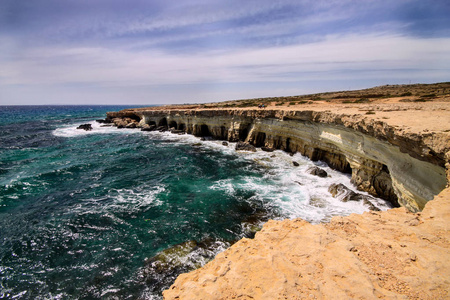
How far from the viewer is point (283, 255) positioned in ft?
16.2

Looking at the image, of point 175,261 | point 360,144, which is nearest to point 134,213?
point 175,261

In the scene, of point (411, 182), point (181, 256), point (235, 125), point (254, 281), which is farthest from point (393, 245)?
point (235, 125)

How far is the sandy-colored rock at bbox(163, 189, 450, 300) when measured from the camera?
3863 millimetres

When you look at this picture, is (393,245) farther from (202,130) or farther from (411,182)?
(202,130)

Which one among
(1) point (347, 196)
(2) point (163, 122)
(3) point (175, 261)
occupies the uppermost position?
(2) point (163, 122)

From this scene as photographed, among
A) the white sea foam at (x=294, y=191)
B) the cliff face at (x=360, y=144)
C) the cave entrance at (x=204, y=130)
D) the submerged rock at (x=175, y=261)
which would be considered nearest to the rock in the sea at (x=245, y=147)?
the cliff face at (x=360, y=144)

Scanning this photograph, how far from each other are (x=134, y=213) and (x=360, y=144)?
1600 centimetres

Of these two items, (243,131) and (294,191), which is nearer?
(294,191)

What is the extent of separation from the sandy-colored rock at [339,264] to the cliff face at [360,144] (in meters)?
3.34

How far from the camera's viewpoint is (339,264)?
4.45m

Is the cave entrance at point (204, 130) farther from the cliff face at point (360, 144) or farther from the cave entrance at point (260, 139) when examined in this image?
the cave entrance at point (260, 139)

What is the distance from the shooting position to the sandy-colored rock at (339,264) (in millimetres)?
3863

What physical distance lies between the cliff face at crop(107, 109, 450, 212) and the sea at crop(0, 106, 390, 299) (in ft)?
5.12

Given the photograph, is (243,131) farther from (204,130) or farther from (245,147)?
(204,130)
